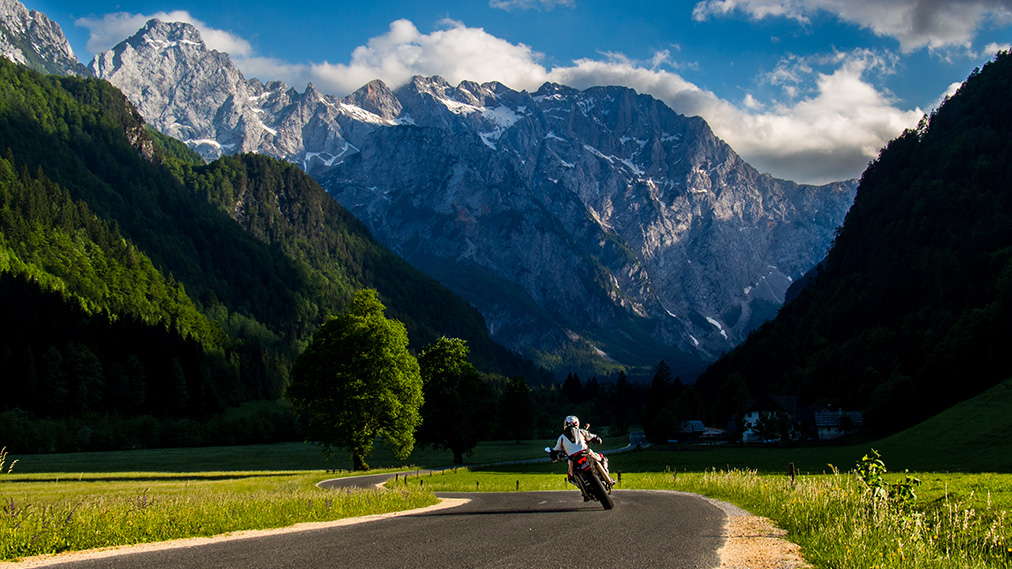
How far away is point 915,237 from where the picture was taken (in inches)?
6294

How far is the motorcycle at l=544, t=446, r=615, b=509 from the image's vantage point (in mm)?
20766

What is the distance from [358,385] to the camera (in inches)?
2242

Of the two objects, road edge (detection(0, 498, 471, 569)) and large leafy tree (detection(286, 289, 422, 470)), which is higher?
large leafy tree (detection(286, 289, 422, 470))

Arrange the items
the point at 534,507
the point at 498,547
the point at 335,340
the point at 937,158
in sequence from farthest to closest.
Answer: the point at 937,158
the point at 335,340
the point at 534,507
the point at 498,547

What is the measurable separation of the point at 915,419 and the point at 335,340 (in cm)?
8303

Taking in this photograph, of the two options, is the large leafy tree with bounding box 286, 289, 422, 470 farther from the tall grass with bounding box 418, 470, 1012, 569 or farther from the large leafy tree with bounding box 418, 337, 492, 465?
the tall grass with bounding box 418, 470, 1012, 569

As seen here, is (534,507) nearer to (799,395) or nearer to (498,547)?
(498,547)

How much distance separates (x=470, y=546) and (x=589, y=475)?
7.53 metres

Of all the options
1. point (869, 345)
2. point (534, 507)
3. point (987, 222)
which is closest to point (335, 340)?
point (534, 507)

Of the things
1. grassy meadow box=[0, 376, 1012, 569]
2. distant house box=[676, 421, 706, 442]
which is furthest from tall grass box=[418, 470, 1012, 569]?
distant house box=[676, 421, 706, 442]

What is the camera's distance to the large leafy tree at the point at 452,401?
2958 inches

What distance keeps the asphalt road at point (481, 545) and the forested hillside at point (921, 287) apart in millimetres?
88589

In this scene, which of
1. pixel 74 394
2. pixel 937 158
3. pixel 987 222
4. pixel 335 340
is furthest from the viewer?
pixel 937 158

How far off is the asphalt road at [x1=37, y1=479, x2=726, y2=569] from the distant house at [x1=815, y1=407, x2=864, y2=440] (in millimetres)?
129314
